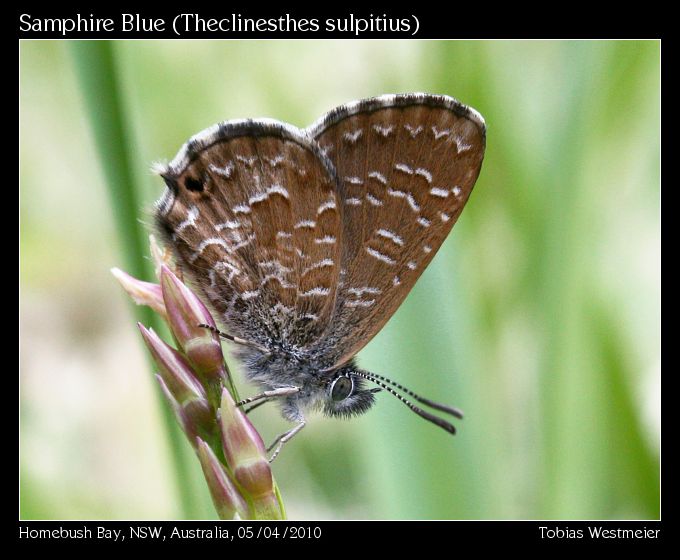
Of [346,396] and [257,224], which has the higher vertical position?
[257,224]

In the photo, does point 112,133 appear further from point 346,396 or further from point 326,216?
point 346,396

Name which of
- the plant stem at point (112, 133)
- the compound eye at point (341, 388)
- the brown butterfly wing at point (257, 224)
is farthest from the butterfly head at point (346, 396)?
the plant stem at point (112, 133)

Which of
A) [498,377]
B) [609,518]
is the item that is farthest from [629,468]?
[498,377]

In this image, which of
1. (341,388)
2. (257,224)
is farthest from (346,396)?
(257,224)

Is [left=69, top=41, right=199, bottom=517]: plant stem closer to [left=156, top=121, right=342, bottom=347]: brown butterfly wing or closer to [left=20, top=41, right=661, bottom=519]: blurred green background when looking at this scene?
[left=20, top=41, right=661, bottom=519]: blurred green background

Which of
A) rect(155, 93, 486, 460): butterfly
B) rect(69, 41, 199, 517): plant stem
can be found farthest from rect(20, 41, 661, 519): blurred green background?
rect(155, 93, 486, 460): butterfly
